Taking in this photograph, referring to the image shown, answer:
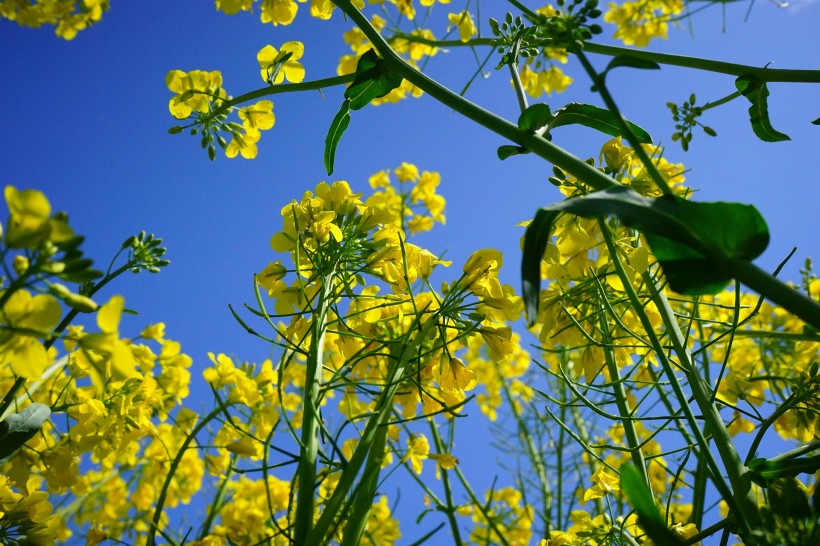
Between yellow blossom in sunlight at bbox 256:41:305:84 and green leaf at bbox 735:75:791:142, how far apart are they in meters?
0.71

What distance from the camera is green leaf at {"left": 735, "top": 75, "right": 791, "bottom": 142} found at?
801mm

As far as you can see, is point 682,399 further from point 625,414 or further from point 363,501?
point 363,501

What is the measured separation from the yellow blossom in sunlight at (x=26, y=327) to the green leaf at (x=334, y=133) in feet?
1.51

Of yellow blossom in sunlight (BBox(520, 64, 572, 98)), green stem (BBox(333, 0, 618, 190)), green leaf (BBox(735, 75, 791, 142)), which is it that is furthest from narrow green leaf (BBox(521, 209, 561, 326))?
yellow blossom in sunlight (BBox(520, 64, 572, 98))

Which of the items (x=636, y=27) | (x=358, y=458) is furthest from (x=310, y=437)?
(x=636, y=27)

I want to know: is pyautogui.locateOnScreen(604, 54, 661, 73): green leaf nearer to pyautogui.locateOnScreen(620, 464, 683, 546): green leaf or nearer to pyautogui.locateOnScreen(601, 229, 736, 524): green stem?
pyautogui.locateOnScreen(601, 229, 736, 524): green stem

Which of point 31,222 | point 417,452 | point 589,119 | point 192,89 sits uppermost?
point 192,89

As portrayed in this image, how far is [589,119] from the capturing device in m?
0.76

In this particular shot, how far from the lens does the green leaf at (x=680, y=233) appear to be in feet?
1.54

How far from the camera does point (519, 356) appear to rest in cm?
251

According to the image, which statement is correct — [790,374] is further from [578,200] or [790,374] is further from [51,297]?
[51,297]

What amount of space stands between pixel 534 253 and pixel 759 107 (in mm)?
545

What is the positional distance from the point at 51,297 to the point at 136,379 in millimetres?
758

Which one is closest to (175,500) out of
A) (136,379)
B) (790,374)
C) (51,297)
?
(136,379)
